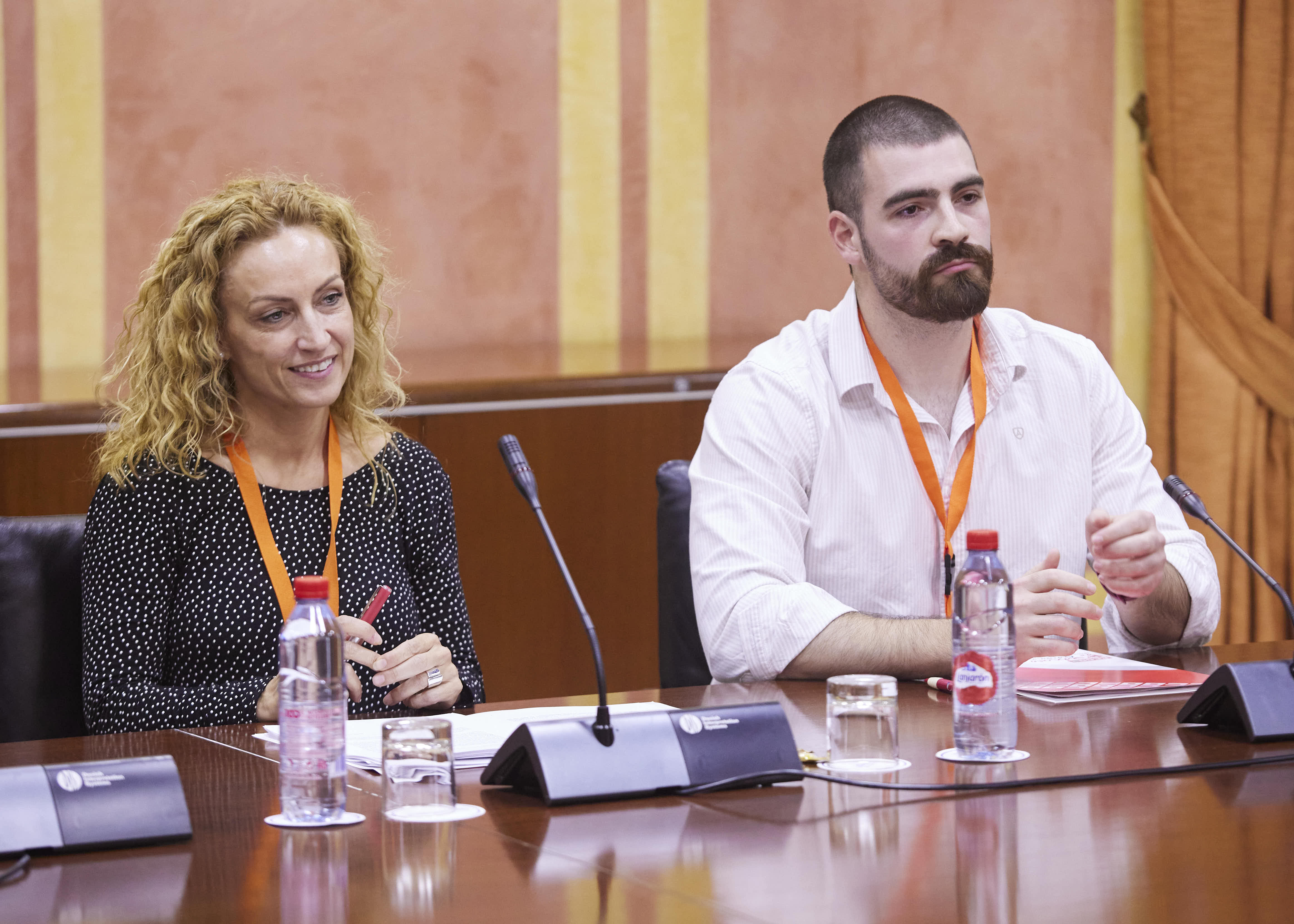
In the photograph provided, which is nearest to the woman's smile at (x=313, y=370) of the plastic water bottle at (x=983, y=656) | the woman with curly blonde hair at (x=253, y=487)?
the woman with curly blonde hair at (x=253, y=487)

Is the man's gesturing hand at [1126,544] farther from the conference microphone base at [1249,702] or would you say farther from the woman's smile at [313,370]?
the woman's smile at [313,370]

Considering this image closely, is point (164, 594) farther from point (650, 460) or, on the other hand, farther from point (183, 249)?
point (650, 460)

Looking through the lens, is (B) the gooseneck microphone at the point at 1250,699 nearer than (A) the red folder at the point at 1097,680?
Yes

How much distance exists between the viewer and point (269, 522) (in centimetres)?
232

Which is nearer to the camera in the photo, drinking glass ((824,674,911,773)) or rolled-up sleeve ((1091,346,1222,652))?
drinking glass ((824,674,911,773))

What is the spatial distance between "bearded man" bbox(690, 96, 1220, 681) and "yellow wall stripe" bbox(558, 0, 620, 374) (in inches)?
83.2

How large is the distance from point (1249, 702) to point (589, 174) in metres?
3.23

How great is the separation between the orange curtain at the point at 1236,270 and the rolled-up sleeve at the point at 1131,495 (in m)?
1.91

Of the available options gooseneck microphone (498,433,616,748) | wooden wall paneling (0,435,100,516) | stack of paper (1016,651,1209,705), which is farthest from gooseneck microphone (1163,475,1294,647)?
wooden wall paneling (0,435,100,516)

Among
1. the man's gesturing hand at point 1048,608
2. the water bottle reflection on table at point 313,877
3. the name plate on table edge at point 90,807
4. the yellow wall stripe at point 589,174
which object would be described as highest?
the yellow wall stripe at point 589,174

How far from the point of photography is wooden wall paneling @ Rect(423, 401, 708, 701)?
330 cm

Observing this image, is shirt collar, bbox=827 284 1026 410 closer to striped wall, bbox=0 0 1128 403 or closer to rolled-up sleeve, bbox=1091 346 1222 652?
rolled-up sleeve, bbox=1091 346 1222 652

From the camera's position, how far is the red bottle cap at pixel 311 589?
146 centimetres

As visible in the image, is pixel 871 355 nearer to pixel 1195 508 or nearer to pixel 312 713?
pixel 1195 508
